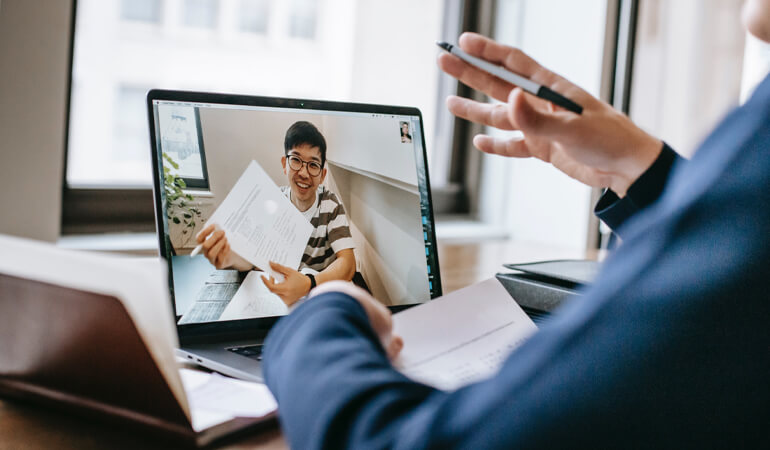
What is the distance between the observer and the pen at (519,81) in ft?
1.86

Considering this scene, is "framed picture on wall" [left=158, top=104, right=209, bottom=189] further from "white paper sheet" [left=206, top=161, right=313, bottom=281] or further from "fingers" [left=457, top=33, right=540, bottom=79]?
"fingers" [left=457, top=33, right=540, bottom=79]

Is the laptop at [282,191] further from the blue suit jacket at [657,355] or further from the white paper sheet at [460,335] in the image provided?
the blue suit jacket at [657,355]

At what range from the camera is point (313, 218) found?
83cm

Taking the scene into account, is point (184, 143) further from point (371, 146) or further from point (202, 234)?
point (371, 146)

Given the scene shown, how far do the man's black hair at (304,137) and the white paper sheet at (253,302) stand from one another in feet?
0.55

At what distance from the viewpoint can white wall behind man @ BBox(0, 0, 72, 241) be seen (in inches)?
44.4

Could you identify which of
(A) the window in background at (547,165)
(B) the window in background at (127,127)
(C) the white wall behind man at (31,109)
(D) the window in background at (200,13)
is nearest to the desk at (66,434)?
(C) the white wall behind man at (31,109)

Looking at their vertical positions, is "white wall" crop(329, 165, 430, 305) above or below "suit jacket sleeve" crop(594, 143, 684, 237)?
below

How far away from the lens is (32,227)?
119 centimetres

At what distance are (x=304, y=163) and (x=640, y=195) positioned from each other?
1.30 feet

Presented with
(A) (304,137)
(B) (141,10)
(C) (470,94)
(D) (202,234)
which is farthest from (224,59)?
(D) (202,234)

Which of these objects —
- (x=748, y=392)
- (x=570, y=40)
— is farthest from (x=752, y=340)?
(x=570, y=40)

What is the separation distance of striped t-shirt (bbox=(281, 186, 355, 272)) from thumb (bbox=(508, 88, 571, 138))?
0.37 m

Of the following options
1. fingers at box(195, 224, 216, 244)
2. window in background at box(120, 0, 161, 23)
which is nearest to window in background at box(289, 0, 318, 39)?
window in background at box(120, 0, 161, 23)
